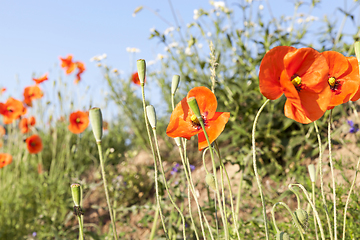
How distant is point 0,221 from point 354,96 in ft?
7.42

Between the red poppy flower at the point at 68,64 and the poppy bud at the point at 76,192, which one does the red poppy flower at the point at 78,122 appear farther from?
the poppy bud at the point at 76,192

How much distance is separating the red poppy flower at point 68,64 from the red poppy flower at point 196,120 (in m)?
2.16

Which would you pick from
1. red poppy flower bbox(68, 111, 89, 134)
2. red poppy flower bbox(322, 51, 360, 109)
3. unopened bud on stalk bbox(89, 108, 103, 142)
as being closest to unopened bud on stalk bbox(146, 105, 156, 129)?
unopened bud on stalk bbox(89, 108, 103, 142)

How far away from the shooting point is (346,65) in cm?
74

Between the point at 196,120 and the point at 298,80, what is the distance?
26cm

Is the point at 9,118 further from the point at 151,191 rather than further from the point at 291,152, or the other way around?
the point at 291,152

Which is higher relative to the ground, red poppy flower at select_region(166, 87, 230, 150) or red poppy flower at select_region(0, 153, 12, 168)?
red poppy flower at select_region(0, 153, 12, 168)

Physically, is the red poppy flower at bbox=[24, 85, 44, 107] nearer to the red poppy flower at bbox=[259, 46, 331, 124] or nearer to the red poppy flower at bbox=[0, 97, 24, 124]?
the red poppy flower at bbox=[0, 97, 24, 124]

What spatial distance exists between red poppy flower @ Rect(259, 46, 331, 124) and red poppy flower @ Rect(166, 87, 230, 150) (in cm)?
13

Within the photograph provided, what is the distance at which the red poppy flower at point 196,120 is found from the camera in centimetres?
68

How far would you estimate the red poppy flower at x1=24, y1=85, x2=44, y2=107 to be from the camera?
2.41 metres

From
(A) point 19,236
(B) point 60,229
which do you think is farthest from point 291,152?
→ (A) point 19,236

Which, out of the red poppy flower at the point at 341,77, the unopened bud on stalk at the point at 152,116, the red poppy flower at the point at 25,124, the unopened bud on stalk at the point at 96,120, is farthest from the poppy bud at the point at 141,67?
the red poppy flower at the point at 25,124

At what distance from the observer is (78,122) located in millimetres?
2047
